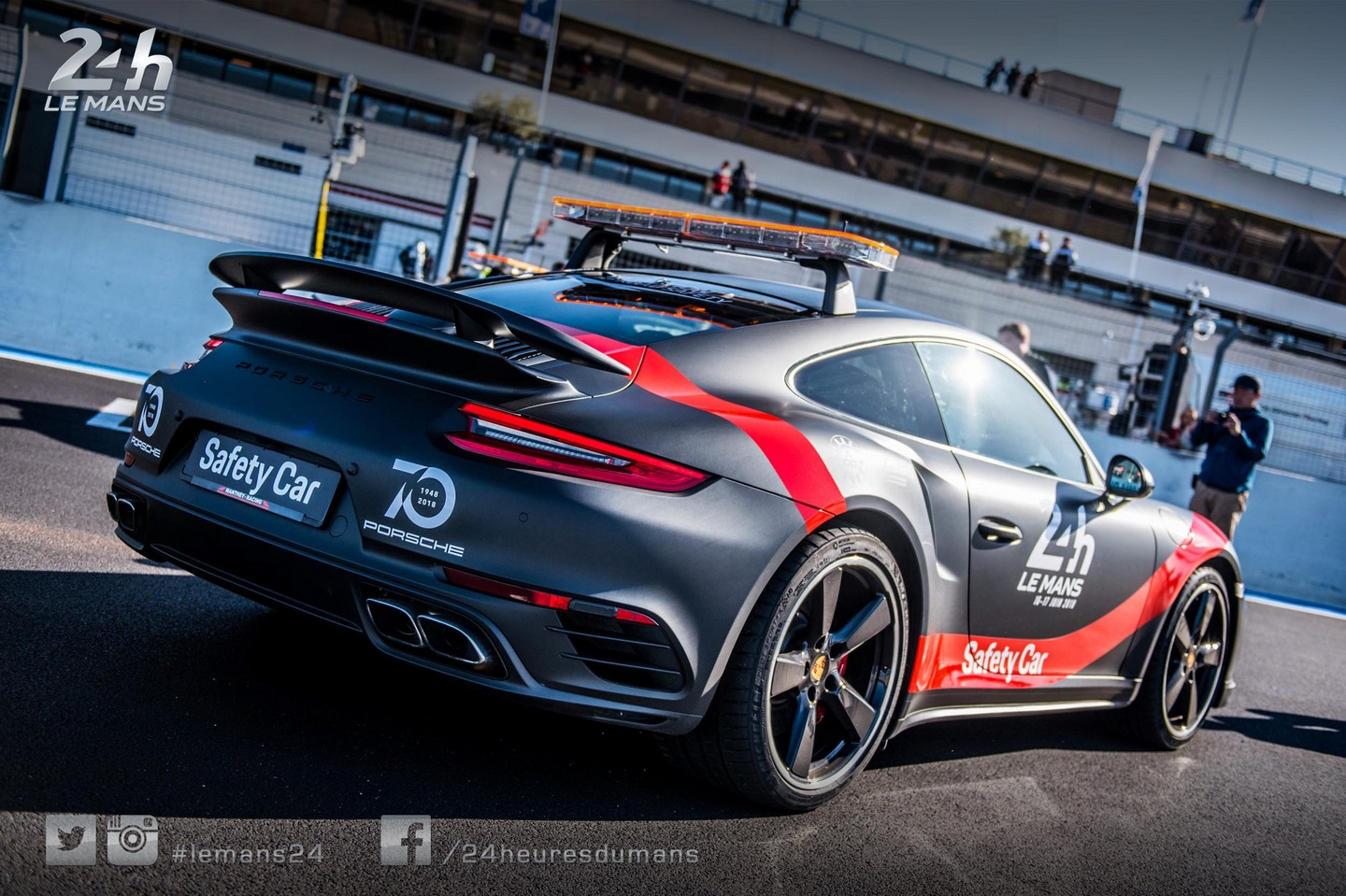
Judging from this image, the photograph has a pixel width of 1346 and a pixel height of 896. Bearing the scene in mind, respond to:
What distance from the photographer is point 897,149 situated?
33719mm

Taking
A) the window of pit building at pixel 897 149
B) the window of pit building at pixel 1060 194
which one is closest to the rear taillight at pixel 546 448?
the window of pit building at pixel 897 149

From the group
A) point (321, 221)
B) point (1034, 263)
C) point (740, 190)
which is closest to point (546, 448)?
point (321, 221)

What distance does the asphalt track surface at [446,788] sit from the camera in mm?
2258

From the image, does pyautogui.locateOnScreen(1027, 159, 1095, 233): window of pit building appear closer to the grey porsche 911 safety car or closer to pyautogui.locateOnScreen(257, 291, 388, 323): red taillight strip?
the grey porsche 911 safety car

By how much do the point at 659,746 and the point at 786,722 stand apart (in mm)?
324

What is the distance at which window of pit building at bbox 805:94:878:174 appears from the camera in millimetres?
32969

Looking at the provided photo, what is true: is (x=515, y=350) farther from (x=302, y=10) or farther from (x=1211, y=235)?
(x=1211, y=235)

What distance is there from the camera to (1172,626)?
435cm

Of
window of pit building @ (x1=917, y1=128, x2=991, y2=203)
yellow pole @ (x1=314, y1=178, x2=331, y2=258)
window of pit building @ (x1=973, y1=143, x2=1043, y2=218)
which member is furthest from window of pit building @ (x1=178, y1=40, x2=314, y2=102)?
yellow pole @ (x1=314, y1=178, x2=331, y2=258)

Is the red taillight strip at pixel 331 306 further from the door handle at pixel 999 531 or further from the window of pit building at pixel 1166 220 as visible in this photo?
the window of pit building at pixel 1166 220

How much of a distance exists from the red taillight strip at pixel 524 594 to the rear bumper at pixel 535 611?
0.01m

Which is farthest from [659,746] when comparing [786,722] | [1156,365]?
[1156,365]

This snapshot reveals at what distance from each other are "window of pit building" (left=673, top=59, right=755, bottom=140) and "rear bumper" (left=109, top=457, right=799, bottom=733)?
3092 cm

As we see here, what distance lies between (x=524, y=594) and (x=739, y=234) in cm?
153
